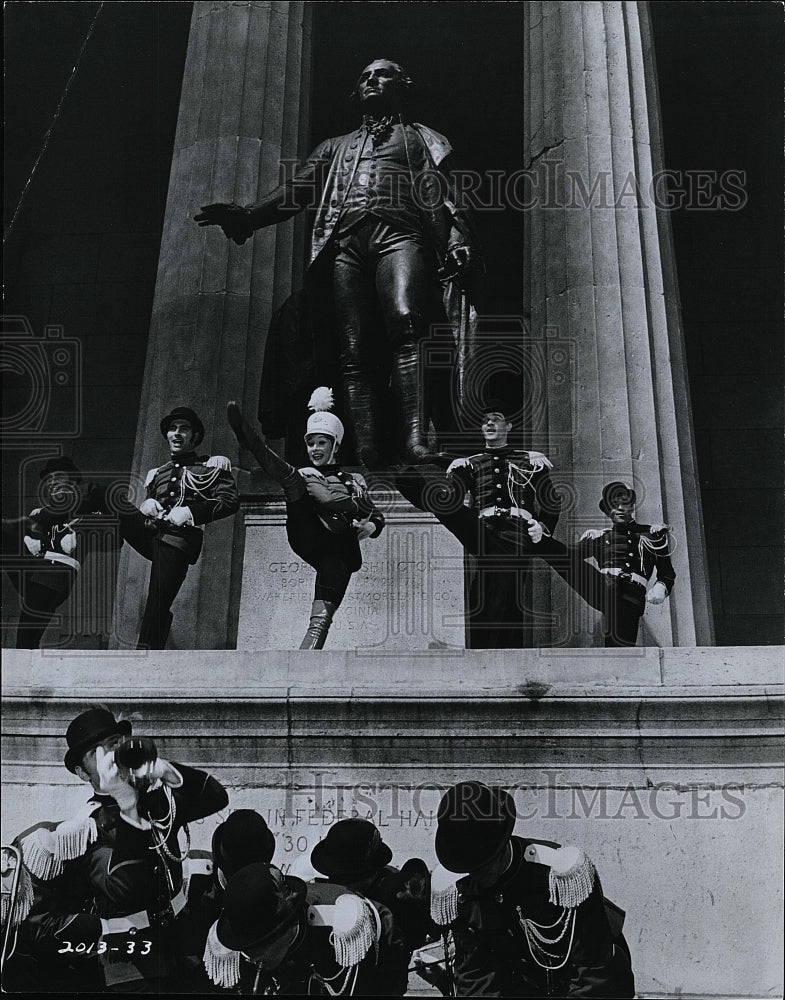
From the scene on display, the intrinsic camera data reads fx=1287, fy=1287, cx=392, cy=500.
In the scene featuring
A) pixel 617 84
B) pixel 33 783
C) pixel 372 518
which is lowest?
pixel 33 783

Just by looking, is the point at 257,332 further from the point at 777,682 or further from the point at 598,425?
the point at 777,682

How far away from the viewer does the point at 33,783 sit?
7789 millimetres

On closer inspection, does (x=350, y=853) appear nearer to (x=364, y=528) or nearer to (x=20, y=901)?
(x=20, y=901)

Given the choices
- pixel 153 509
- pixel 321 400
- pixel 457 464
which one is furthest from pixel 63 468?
pixel 457 464

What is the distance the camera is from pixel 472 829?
22.6 ft

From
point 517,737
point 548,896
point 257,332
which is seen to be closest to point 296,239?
point 257,332

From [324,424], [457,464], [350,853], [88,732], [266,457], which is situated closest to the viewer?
[350,853]

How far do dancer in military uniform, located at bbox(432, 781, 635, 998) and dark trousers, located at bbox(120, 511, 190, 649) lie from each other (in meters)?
2.80

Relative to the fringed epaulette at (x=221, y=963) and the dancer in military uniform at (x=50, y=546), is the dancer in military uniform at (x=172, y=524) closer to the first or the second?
the dancer in military uniform at (x=50, y=546)

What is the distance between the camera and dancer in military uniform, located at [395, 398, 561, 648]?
28.8 ft

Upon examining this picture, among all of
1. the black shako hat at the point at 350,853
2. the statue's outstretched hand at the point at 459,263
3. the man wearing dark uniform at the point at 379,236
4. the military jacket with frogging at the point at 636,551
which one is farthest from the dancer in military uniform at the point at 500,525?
the black shako hat at the point at 350,853

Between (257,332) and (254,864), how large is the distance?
14.7 feet

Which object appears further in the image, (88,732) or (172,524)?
(172,524)

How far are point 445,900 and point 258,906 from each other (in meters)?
1.03
